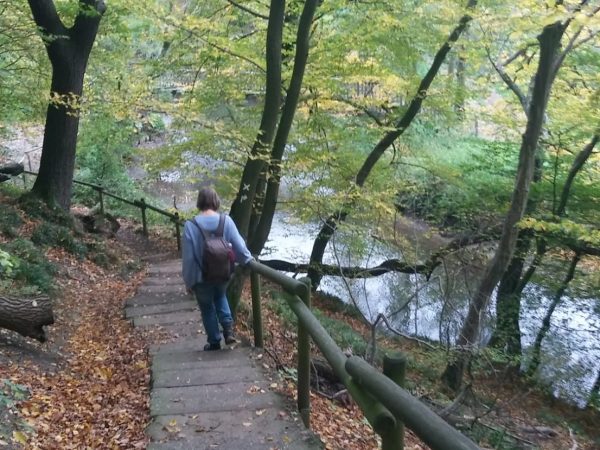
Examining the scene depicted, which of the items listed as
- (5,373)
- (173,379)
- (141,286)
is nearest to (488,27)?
(141,286)

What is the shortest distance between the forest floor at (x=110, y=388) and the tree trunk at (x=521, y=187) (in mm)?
817

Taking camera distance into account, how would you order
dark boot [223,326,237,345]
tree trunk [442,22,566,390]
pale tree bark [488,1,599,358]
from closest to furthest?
dark boot [223,326,237,345], tree trunk [442,22,566,390], pale tree bark [488,1,599,358]

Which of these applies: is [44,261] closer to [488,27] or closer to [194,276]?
[194,276]

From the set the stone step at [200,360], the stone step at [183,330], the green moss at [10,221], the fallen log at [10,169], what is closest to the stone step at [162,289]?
the stone step at [183,330]

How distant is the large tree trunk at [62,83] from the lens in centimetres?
1066

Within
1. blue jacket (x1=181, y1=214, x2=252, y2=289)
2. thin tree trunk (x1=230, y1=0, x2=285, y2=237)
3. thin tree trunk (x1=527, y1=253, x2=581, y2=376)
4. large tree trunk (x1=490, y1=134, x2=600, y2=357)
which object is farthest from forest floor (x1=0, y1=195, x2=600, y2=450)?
thin tree trunk (x1=230, y1=0, x2=285, y2=237)

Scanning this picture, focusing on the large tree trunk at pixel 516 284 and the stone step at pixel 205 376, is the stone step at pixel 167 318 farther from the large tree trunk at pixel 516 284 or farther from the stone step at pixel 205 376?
the large tree trunk at pixel 516 284

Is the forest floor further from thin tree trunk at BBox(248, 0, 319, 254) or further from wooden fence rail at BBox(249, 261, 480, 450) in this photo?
thin tree trunk at BBox(248, 0, 319, 254)

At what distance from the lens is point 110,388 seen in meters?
5.28

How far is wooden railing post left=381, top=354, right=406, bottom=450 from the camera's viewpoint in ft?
8.34

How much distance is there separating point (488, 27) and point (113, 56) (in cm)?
962

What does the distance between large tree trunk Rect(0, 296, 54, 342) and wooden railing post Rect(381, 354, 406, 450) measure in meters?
4.41

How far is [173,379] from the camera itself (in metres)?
5.04

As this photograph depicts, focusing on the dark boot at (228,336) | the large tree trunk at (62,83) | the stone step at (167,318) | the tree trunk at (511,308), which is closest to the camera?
the dark boot at (228,336)
